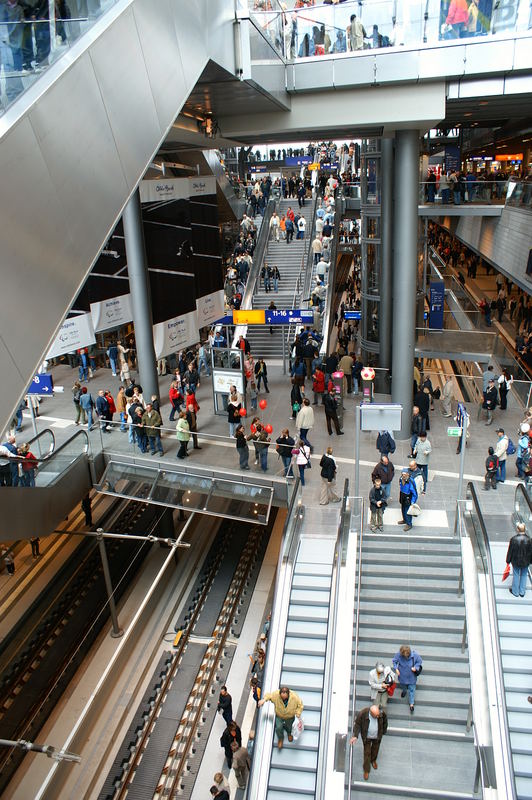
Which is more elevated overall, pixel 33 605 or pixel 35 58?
pixel 35 58

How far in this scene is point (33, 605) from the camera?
15.5 meters

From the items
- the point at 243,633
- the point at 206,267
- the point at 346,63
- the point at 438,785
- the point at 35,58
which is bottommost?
the point at 243,633

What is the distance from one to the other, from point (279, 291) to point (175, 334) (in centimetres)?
897

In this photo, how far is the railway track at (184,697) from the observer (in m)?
11.8

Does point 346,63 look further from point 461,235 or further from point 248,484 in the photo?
point 461,235

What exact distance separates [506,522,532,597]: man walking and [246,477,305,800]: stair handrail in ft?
12.0

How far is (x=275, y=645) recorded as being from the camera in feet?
34.7

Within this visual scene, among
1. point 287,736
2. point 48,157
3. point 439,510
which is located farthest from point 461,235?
point 48,157

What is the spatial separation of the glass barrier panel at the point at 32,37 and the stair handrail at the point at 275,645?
826cm

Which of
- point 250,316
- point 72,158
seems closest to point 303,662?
point 72,158

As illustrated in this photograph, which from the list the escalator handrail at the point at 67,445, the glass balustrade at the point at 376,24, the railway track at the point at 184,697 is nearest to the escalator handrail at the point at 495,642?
the railway track at the point at 184,697

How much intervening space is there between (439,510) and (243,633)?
19.1 ft

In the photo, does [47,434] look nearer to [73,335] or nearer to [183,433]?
[73,335]

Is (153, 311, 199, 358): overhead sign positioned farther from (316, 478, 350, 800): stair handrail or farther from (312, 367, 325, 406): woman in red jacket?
(316, 478, 350, 800): stair handrail
